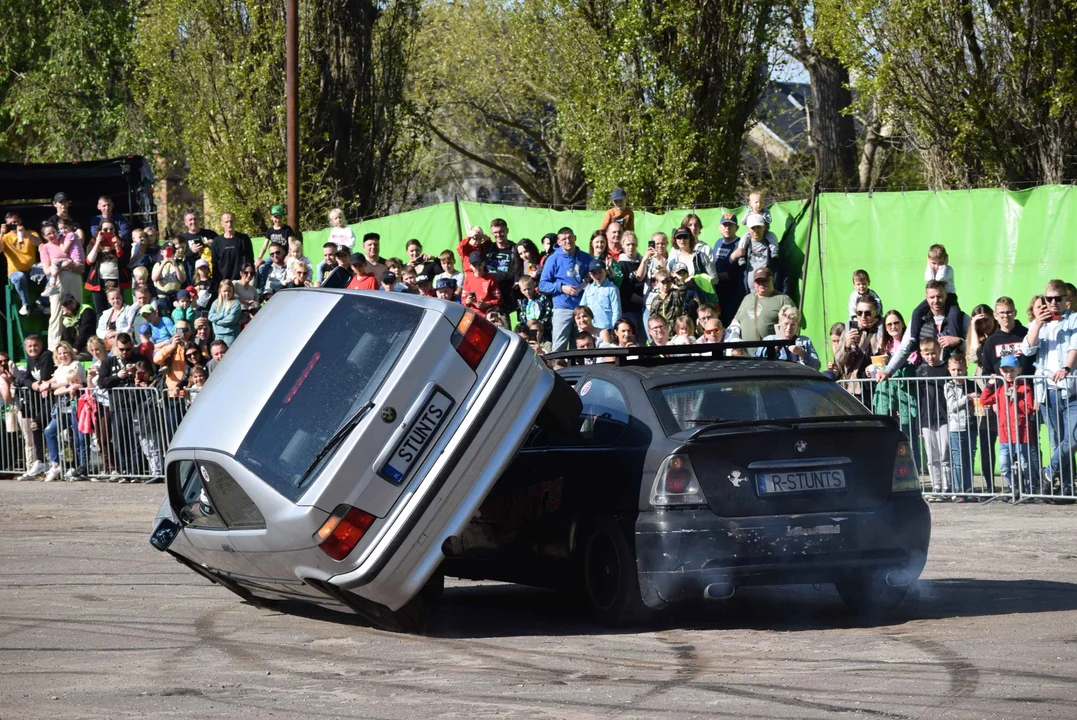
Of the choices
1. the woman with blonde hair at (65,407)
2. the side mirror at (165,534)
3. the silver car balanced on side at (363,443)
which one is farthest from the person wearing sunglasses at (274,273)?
the silver car balanced on side at (363,443)

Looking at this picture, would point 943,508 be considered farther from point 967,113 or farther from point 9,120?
point 9,120

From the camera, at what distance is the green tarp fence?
1686 cm

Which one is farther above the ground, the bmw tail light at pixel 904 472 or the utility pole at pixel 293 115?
the utility pole at pixel 293 115

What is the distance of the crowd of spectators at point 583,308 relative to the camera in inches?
597

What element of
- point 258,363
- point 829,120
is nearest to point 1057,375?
point 258,363

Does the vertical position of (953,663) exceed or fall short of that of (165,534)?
it falls short

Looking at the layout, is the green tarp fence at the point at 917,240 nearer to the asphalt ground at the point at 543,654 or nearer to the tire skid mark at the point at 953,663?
the asphalt ground at the point at 543,654

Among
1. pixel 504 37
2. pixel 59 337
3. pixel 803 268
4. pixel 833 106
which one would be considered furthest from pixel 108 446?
pixel 504 37

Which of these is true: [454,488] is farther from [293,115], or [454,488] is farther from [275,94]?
[275,94]

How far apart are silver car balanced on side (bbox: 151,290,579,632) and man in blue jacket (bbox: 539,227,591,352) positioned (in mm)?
9092

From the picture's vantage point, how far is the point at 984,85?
21156 mm

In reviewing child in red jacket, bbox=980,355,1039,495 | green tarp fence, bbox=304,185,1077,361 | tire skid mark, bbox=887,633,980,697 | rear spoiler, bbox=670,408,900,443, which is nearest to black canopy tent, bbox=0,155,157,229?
green tarp fence, bbox=304,185,1077,361

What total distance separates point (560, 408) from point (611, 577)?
100 centimetres

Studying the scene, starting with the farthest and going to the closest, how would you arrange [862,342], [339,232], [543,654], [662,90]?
[662,90], [339,232], [862,342], [543,654]
